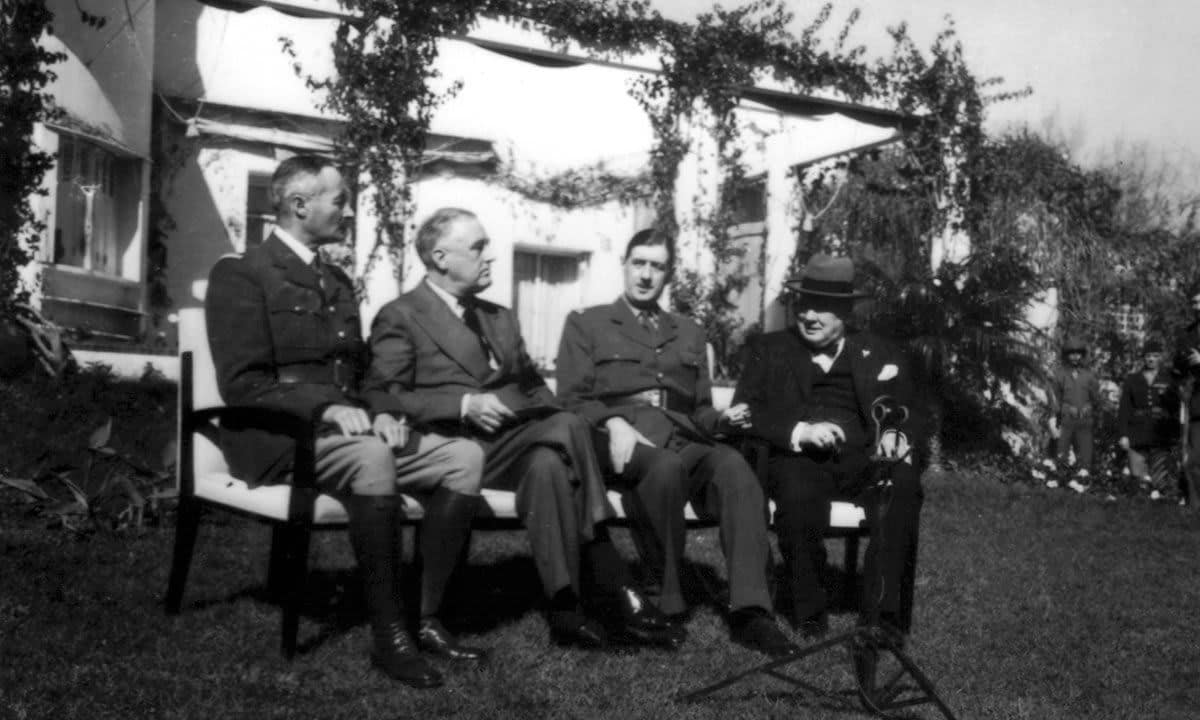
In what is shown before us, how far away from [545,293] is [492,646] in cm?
953

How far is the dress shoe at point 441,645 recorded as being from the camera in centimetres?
400

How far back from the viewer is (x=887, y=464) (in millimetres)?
3688

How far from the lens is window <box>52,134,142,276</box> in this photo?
30.9ft

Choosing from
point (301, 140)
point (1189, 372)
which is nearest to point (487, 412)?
point (301, 140)

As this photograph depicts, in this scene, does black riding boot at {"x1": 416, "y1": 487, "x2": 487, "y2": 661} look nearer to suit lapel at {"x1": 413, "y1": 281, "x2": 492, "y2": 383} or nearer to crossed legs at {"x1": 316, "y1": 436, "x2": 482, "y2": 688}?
crossed legs at {"x1": 316, "y1": 436, "x2": 482, "y2": 688}

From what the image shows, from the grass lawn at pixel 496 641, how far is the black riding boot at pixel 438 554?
0.69 feet

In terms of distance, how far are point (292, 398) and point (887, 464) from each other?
1.89 m

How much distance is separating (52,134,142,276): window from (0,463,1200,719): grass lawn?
151 inches

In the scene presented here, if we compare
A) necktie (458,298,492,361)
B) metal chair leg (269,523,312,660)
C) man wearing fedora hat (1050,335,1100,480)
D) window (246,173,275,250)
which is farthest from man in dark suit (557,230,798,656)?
man wearing fedora hat (1050,335,1100,480)

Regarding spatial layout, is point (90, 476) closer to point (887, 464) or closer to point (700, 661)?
point (700, 661)

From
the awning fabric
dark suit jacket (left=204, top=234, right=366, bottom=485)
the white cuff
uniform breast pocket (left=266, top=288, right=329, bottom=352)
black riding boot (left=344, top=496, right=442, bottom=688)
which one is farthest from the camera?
the awning fabric

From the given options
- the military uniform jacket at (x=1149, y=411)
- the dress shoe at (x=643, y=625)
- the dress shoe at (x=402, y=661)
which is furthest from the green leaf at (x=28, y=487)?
the military uniform jacket at (x=1149, y=411)

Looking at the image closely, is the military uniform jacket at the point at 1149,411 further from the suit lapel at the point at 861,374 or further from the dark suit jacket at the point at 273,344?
the dark suit jacket at the point at 273,344

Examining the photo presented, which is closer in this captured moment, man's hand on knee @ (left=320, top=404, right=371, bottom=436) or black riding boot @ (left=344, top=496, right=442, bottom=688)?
black riding boot @ (left=344, top=496, right=442, bottom=688)
